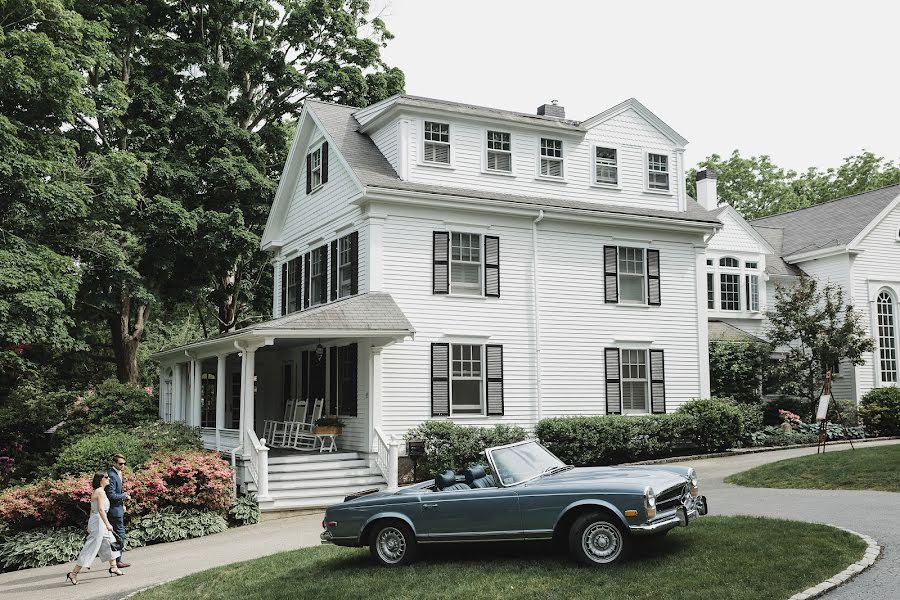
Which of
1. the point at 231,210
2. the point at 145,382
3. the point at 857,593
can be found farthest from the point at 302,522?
the point at 145,382

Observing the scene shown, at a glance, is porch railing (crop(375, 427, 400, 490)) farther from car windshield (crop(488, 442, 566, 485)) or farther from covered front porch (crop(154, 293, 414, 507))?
car windshield (crop(488, 442, 566, 485))

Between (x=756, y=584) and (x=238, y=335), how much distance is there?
38.1ft

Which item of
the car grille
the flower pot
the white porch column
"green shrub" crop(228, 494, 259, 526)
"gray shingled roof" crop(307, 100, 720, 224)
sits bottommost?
"green shrub" crop(228, 494, 259, 526)

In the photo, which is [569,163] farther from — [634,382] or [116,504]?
[116,504]

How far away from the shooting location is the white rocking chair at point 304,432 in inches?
784

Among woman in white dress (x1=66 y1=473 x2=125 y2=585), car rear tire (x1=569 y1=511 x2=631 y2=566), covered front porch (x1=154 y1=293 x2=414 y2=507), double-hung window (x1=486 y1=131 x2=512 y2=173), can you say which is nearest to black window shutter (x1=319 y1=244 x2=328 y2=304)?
covered front porch (x1=154 y1=293 x2=414 y2=507)

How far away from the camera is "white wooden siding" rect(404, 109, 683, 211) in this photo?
69.2 ft

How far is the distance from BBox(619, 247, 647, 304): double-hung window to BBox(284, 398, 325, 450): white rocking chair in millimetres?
8268

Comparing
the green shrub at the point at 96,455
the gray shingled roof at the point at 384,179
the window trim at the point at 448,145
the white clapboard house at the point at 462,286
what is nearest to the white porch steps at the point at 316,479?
the white clapboard house at the point at 462,286

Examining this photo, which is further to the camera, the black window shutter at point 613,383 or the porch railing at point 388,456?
the black window shutter at point 613,383

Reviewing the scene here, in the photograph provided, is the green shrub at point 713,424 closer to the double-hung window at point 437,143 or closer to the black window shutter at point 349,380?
the black window shutter at point 349,380

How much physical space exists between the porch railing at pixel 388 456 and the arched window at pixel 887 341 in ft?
61.1

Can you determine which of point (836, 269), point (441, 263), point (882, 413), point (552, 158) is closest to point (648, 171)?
point (552, 158)

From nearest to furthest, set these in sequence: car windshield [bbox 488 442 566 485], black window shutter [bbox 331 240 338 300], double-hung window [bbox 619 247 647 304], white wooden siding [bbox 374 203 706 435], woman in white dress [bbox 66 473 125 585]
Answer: car windshield [bbox 488 442 566 485] < woman in white dress [bbox 66 473 125 585] < white wooden siding [bbox 374 203 706 435] < black window shutter [bbox 331 240 338 300] < double-hung window [bbox 619 247 647 304]
